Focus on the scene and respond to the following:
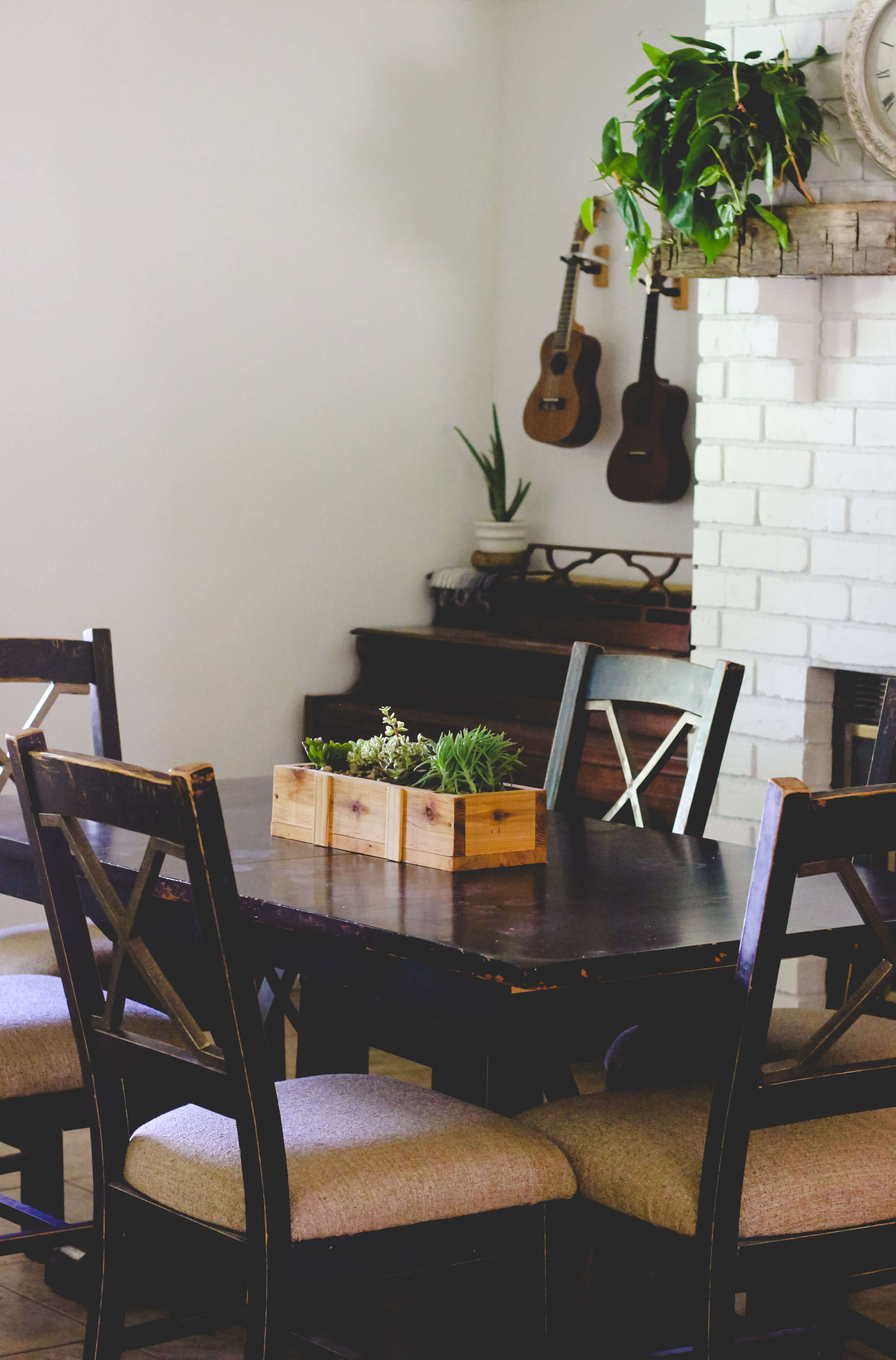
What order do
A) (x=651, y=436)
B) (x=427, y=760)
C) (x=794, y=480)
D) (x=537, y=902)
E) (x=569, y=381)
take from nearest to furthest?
(x=537, y=902), (x=427, y=760), (x=794, y=480), (x=651, y=436), (x=569, y=381)

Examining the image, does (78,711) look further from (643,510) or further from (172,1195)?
(172,1195)

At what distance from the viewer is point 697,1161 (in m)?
1.68

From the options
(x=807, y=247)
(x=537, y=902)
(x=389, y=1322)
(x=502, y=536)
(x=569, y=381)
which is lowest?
(x=389, y=1322)

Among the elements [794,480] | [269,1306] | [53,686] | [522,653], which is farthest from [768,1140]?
[522,653]

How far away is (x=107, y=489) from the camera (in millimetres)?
3963

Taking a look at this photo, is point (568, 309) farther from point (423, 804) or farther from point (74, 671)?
point (423, 804)

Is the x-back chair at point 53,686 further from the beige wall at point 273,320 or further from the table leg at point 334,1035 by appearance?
the beige wall at point 273,320

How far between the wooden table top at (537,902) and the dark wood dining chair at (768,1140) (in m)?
0.12

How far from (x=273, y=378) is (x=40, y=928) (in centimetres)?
197

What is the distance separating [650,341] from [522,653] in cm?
89

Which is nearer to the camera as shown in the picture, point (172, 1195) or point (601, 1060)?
point (172, 1195)

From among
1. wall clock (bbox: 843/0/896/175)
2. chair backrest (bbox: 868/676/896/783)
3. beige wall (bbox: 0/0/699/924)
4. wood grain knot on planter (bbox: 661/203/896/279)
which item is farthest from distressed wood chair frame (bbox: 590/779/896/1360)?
beige wall (bbox: 0/0/699/924)

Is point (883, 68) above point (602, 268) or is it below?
above

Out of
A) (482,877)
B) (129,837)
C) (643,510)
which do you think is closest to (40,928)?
(129,837)
